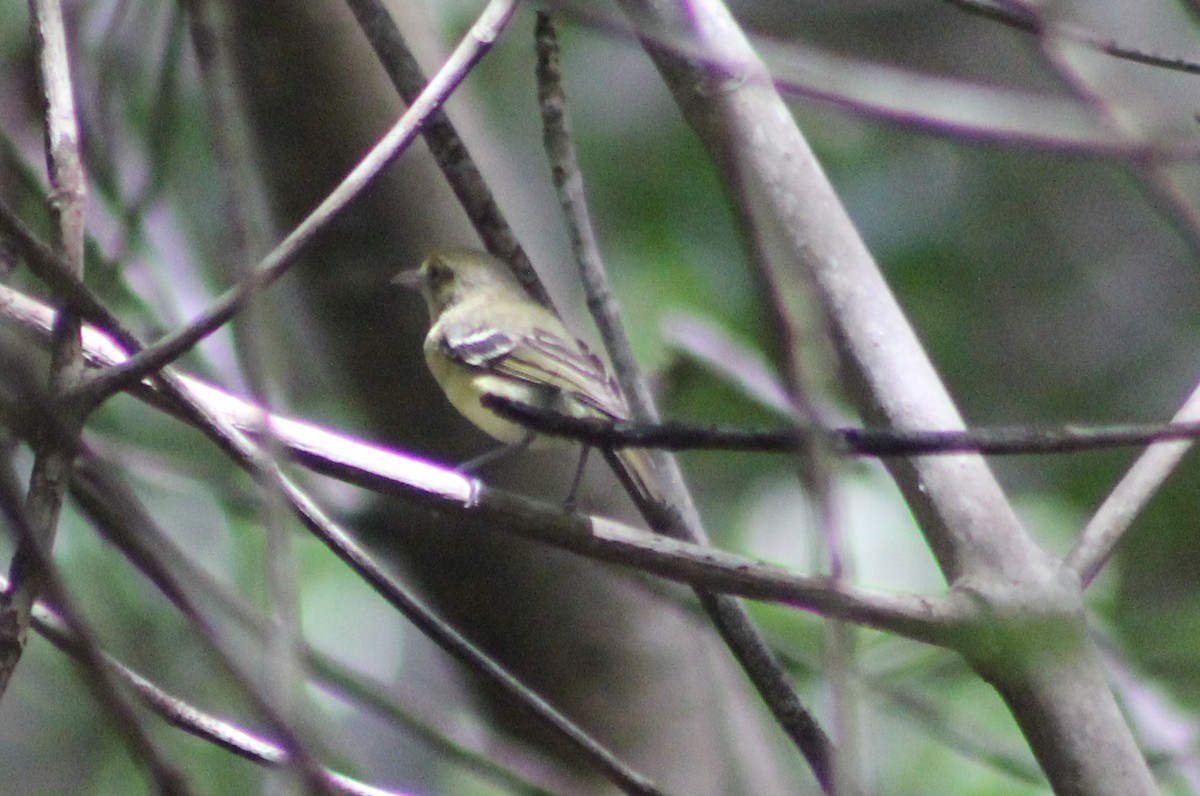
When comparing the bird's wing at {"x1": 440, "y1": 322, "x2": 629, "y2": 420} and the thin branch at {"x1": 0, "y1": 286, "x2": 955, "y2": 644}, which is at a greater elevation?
the bird's wing at {"x1": 440, "y1": 322, "x2": 629, "y2": 420}

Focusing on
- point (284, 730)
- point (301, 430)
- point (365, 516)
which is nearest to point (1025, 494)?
point (365, 516)

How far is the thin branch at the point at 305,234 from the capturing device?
159cm

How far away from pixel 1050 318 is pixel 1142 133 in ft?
17.9

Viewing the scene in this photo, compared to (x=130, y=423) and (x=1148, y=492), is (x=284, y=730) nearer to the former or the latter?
A: (x=1148, y=492)

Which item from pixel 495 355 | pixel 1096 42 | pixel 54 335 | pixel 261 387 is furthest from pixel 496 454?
pixel 261 387

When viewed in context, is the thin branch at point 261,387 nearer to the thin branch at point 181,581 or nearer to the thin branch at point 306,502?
the thin branch at point 181,581

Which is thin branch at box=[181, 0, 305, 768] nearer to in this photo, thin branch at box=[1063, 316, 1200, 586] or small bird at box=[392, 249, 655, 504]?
thin branch at box=[1063, 316, 1200, 586]

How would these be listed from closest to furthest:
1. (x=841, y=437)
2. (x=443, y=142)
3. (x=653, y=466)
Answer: (x=841, y=437), (x=443, y=142), (x=653, y=466)

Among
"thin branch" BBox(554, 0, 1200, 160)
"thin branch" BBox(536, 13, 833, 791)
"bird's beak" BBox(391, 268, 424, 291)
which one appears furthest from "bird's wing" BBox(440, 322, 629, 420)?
"thin branch" BBox(554, 0, 1200, 160)

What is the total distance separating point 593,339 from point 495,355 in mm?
532

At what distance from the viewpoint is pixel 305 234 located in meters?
1.74

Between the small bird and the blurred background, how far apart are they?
2.6 inches

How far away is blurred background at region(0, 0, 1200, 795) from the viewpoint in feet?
9.81

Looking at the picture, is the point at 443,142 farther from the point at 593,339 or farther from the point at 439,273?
the point at 593,339
